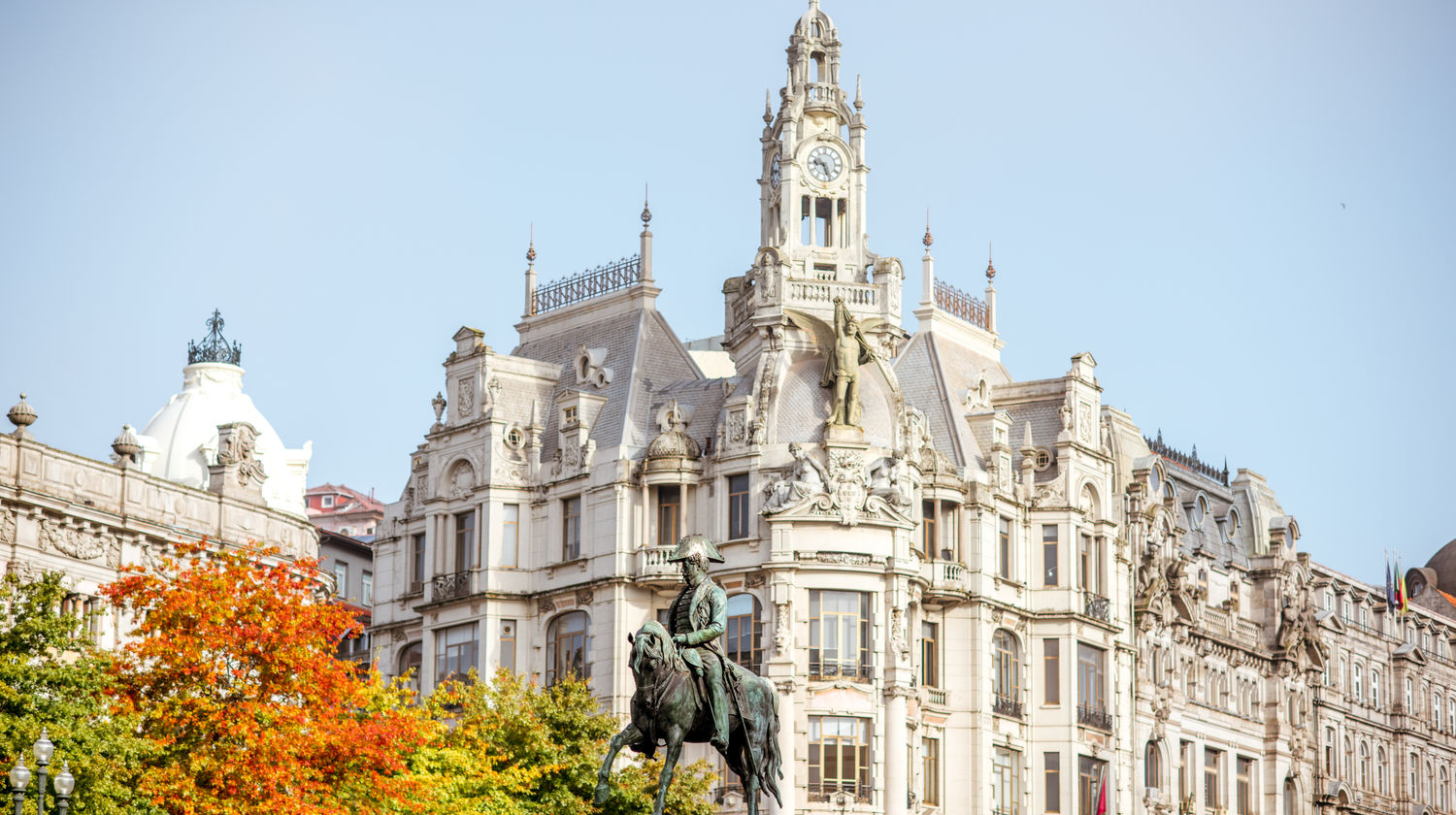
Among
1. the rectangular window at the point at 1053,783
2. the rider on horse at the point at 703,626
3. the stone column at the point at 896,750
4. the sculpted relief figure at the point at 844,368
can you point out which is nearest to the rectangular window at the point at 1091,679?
the rectangular window at the point at 1053,783

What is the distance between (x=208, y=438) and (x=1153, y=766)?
38.6m

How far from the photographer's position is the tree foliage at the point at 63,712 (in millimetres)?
59375

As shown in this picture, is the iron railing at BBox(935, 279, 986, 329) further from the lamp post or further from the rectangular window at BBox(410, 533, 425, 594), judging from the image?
the lamp post

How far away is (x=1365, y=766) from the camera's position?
417 feet

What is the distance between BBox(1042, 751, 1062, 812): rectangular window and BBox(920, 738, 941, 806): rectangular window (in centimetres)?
572

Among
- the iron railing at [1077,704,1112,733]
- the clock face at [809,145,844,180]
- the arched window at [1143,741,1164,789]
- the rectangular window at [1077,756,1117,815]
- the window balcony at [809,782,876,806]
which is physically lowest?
the window balcony at [809,782,876,806]

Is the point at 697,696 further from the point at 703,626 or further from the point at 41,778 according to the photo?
the point at 41,778

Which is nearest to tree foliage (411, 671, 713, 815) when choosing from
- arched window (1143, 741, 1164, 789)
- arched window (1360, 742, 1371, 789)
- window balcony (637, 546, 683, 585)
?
window balcony (637, 546, 683, 585)

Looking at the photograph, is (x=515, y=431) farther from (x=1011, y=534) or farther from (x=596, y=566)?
(x=1011, y=534)

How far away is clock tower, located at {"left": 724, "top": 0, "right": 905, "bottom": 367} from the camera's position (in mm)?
94438

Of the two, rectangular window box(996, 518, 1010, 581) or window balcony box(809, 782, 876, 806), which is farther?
rectangular window box(996, 518, 1010, 581)

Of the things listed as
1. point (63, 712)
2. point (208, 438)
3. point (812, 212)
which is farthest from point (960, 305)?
point (63, 712)

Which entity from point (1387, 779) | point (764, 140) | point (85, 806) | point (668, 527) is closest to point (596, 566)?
point (668, 527)

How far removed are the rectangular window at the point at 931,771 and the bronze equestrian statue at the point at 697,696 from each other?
4875cm
